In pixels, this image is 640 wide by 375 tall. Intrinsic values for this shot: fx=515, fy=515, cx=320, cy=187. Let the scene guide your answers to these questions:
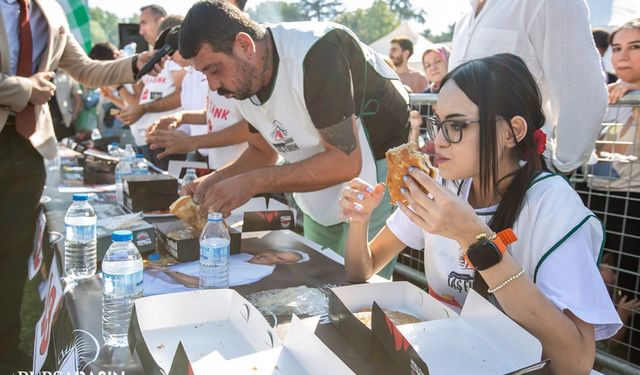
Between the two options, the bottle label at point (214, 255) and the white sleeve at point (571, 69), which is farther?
the white sleeve at point (571, 69)

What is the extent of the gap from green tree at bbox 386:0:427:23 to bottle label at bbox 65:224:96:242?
Result: 6333 cm

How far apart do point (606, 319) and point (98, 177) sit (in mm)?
3200

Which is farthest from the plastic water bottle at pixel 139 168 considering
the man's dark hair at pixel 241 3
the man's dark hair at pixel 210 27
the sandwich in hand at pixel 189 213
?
the man's dark hair at pixel 210 27

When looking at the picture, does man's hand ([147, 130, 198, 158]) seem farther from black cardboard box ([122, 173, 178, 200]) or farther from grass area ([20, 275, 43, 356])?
grass area ([20, 275, 43, 356])

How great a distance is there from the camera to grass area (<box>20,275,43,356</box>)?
3.07 m

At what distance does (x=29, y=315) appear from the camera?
3.57 metres

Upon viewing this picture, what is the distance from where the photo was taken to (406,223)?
1.89 meters

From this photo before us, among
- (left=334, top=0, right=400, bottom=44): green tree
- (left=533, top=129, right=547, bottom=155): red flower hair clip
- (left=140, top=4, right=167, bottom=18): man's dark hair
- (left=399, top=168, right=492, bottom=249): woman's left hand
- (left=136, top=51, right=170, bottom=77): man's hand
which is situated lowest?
(left=399, top=168, right=492, bottom=249): woman's left hand

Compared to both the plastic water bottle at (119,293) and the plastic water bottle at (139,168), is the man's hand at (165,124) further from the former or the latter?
the plastic water bottle at (119,293)

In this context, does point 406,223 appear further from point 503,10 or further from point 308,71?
point 503,10

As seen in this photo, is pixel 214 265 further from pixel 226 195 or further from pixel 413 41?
pixel 413 41

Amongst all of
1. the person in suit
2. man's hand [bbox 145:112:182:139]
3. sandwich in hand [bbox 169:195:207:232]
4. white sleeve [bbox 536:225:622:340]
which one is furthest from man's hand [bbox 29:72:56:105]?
white sleeve [bbox 536:225:622:340]

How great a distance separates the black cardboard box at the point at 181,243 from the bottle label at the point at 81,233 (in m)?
0.26

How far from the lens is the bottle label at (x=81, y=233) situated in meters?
1.82
